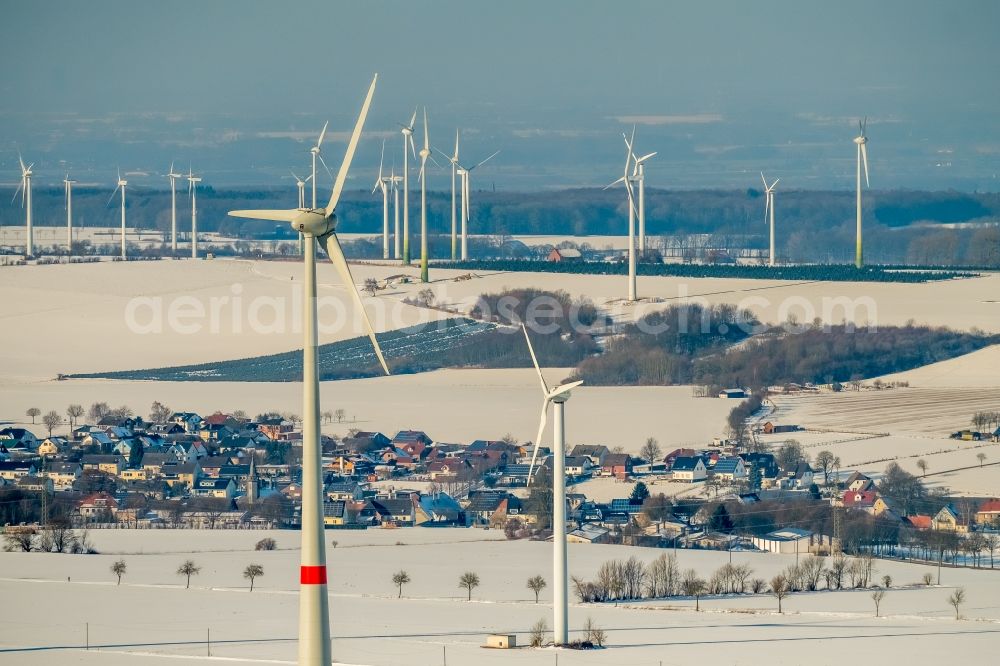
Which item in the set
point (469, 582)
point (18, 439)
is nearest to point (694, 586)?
point (469, 582)

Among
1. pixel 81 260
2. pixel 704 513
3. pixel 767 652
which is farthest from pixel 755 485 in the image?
pixel 81 260

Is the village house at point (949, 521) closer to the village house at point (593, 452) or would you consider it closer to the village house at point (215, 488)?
the village house at point (593, 452)

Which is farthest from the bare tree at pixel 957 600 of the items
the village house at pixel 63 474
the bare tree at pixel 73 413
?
the bare tree at pixel 73 413

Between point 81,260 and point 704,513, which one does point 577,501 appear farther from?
point 81,260

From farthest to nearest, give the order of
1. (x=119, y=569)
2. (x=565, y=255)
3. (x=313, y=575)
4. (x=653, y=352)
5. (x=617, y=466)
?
(x=565, y=255), (x=653, y=352), (x=617, y=466), (x=119, y=569), (x=313, y=575)

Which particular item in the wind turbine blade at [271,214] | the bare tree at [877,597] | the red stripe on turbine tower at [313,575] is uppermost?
the wind turbine blade at [271,214]

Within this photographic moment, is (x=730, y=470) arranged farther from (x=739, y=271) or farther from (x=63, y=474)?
(x=739, y=271)
